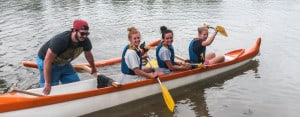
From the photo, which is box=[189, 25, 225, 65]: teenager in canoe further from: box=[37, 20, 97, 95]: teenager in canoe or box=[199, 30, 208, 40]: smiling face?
box=[37, 20, 97, 95]: teenager in canoe

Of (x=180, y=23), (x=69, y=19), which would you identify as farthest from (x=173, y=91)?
(x=69, y=19)

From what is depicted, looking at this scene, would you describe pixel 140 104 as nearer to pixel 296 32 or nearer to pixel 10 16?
pixel 296 32

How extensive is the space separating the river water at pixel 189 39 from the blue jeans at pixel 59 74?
3.14ft

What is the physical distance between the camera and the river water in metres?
8.09

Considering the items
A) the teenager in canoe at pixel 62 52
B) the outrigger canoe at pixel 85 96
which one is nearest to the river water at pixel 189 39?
the outrigger canoe at pixel 85 96

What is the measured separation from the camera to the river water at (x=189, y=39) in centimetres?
809

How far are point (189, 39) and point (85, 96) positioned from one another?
24.8 feet

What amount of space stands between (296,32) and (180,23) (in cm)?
489

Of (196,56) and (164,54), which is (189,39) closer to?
(196,56)

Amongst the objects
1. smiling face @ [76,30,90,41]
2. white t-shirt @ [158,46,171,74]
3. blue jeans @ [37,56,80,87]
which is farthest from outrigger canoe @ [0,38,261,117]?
smiling face @ [76,30,90,41]

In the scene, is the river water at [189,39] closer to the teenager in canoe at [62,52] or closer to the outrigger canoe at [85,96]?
the outrigger canoe at [85,96]

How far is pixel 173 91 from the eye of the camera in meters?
8.69

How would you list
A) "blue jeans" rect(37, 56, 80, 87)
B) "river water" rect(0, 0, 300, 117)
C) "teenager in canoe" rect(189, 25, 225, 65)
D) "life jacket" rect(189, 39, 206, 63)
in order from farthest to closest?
"life jacket" rect(189, 39, 206, 63) → "teenager in canoe" rect(189, 25, 225, 65) → "river water" rect(0, 0, 300, 117) → "blue jeans" rect(37, 56, 80, 87)

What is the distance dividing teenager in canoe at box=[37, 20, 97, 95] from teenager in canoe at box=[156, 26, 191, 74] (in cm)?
178
